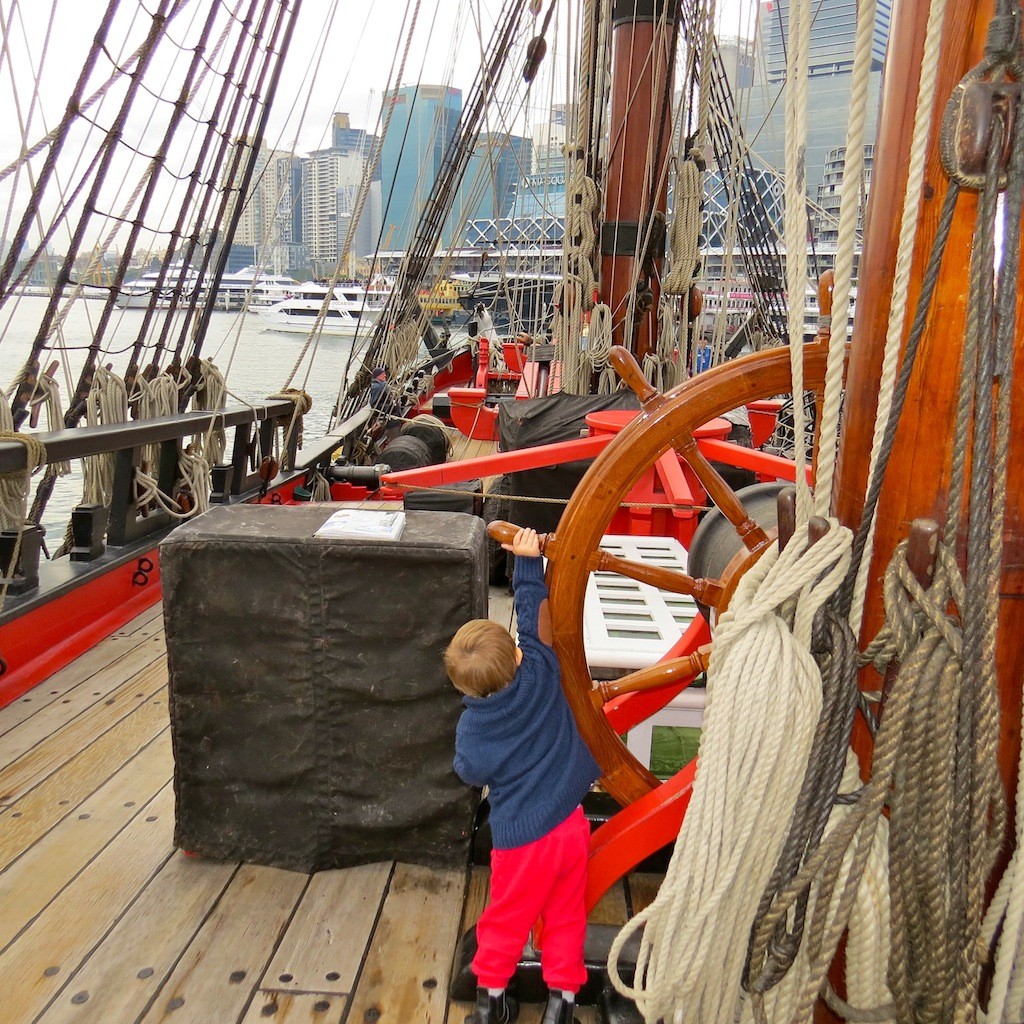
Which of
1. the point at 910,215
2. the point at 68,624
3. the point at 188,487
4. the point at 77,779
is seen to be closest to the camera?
the point at 910,215

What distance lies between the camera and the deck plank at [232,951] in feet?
5.40

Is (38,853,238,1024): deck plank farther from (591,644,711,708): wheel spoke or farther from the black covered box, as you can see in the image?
(591,644,711,708): wheel spoke

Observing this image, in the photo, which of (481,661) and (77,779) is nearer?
(481,661)

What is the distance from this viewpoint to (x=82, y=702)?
286cm

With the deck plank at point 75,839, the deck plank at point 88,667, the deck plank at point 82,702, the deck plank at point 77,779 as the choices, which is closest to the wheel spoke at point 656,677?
the deck plank at point 75,839

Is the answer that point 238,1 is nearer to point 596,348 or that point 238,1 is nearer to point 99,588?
point 596,348

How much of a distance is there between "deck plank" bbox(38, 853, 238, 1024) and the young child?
642 mm

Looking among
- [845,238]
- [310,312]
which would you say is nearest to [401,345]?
[845,238]

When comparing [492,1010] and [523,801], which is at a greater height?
[523,801]

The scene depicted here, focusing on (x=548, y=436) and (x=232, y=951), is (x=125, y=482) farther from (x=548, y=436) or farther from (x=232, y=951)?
(x=232, y=951)

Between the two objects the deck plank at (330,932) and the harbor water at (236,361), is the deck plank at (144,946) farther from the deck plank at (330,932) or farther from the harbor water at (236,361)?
the harbor water at (236,361)

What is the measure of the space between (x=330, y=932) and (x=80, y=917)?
1.80 ft

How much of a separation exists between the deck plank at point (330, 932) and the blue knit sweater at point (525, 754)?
445 mm

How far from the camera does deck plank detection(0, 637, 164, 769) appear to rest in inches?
102
